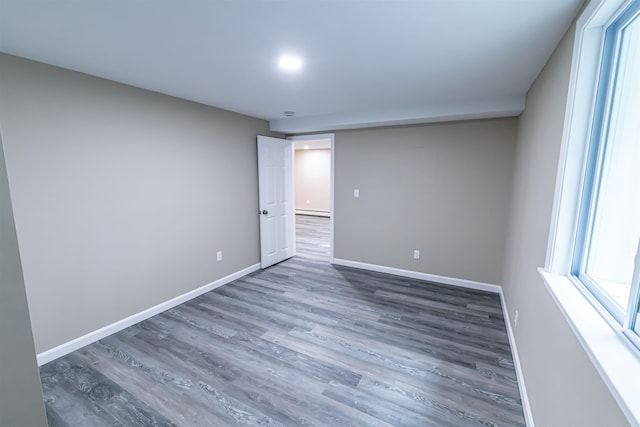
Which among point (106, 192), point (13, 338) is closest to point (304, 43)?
point (13, 338)

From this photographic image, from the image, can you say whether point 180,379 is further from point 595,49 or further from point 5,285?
point 595,49

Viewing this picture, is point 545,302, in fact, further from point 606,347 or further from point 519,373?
point 519,373

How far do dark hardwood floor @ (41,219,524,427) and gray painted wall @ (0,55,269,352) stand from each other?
398mm

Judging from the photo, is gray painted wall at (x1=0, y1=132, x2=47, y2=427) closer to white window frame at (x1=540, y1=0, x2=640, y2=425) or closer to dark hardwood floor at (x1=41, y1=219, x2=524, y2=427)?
dark hardwood floor at (x1=41, y1=219, x2=524, y2=427)

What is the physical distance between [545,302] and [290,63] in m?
2.17

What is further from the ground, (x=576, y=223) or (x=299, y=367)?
(x=576, y=223)

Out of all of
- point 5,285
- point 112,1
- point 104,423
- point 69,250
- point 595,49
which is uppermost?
point 112,1

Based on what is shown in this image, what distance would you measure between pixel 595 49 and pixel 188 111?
326cm

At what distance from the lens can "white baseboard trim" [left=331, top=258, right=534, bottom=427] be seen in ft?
5.86

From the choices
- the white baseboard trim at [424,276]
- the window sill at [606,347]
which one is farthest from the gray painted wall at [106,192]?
the window sill at [606,347]

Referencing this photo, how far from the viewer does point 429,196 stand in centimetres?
377

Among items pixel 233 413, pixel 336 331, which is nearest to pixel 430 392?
pixel 336 331

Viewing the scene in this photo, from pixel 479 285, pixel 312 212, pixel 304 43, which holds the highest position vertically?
pixel 304 43

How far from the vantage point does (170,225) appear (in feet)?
10.0
